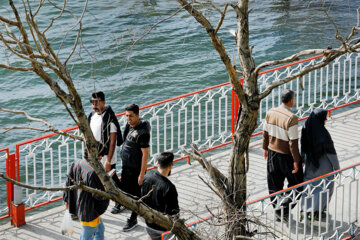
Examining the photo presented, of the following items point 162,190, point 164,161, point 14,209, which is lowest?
point 14,209

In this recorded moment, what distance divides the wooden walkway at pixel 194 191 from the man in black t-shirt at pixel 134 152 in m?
0.35

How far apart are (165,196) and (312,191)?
6.25ft

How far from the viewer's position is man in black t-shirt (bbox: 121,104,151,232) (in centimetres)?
805

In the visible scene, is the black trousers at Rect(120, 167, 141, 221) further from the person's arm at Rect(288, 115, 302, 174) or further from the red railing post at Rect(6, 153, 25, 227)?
the person's arm at Rect(288, 115, 302, 174)

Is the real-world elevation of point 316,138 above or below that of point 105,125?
below

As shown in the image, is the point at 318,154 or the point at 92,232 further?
the point at 318,154

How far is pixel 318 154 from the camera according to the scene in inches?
320

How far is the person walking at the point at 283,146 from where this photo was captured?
8023 mm

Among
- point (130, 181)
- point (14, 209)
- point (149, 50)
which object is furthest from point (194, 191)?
point (149, 50)

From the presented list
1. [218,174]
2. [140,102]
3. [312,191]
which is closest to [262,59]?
[140,102]

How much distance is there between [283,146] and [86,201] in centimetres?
266

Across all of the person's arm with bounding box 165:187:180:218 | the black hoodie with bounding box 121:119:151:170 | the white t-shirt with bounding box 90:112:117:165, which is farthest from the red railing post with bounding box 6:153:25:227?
the person's arm with bounding box 165:187:180:218

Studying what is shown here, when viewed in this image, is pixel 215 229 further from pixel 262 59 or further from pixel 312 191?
pixel 262 59

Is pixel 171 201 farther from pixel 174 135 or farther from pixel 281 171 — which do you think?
pixel 174 135
